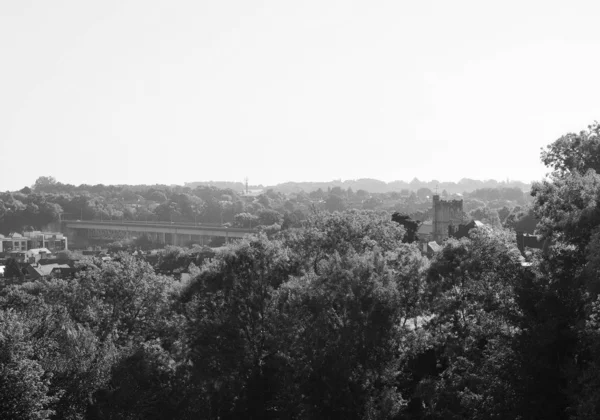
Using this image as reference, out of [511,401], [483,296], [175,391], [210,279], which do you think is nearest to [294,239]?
[210,279]

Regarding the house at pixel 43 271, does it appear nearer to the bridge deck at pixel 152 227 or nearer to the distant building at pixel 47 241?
the distant building at pixel 47 241

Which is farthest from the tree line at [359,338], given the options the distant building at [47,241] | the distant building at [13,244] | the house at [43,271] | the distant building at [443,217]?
the distant building at [47,241]

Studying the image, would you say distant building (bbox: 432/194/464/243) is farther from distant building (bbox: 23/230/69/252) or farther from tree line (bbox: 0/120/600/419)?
distant building (bbox: 23/230/69/252)

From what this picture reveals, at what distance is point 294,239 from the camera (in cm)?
3050

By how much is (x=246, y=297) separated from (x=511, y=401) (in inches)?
359

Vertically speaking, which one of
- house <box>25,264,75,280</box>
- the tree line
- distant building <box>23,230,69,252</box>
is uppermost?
the tree line

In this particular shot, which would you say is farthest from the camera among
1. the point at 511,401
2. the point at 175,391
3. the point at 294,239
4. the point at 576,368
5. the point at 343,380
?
the point at 294,239

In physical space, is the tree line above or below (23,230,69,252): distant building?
above

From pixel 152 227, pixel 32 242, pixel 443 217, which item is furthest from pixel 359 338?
pixel 152 227

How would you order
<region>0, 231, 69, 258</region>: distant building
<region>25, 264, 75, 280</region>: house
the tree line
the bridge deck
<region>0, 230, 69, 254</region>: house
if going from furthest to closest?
the bridge deck
<region>0, 230, 69, 254</region>: house
<region>0, 231, 69, 258</region>: distant building
<region>25, 264, 75, 280</region>: house
the tree line

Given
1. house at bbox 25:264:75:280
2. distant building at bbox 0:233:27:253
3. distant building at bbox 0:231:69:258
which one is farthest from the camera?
distant building at bbox 0:231:69:258

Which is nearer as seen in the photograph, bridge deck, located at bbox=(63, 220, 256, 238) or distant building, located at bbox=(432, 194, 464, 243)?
distant building, located at bbox=(432, 194, 464, 243)

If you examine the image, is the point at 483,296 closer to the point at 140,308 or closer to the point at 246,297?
the point at 246,297

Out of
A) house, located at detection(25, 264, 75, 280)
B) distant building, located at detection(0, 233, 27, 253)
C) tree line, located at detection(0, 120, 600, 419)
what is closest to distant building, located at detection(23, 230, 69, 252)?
distant building, located at detection(0, 233, 27, 253)
